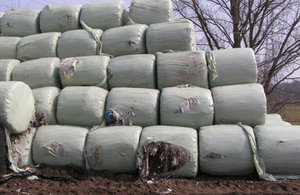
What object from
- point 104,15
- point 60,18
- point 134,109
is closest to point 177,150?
point 134,109

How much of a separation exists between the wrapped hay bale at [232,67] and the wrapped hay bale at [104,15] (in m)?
1.55

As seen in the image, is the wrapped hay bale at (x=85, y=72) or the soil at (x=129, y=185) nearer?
the soil at (x=129, y=185)

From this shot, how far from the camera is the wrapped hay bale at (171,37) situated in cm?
383

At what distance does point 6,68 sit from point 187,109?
99.5 inches

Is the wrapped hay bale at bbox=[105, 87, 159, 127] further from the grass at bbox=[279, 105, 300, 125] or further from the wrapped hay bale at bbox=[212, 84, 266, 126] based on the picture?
the grass at bbox=[279, 105, 300, 125]

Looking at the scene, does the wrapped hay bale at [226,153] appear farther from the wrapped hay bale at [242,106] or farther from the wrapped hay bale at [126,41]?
the wrapped hay bale at [126,41]

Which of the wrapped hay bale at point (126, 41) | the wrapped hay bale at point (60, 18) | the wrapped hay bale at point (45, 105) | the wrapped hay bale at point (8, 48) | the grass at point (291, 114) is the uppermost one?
the wrapped hay bale at point (60, 18)

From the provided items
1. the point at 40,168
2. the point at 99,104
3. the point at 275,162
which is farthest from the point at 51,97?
the point at 275,162

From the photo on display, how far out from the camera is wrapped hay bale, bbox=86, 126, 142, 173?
3133mm

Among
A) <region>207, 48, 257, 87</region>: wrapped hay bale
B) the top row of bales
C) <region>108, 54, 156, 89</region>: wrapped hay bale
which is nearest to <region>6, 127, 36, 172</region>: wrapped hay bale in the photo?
<region>108, 54, 156, 89</region>: wrapped hay bale

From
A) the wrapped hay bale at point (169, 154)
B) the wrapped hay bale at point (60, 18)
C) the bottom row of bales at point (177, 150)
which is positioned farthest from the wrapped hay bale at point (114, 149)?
the wrapped hay bale at point (60, 18)

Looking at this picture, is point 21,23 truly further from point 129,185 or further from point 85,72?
point 129,185

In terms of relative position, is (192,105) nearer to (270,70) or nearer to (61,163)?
(61,163)

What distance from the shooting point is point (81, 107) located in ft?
11.3
